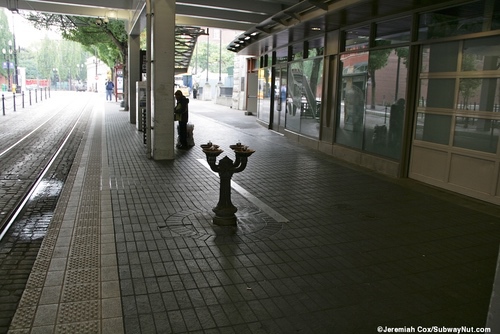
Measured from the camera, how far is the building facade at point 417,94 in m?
7.53

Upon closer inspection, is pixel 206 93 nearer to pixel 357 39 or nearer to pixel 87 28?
pixel 87 28

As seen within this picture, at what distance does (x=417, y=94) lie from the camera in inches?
356

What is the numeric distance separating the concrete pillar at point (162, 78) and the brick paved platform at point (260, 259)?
238 centimetres

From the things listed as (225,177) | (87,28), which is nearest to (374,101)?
(225,177)

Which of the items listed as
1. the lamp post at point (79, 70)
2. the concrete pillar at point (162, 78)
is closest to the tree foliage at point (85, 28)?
the concrete pillar at point (162, 78)

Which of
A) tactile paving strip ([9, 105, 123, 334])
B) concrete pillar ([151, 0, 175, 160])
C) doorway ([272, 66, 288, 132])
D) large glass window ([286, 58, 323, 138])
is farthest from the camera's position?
doorway ([272, 66, 288, 132])

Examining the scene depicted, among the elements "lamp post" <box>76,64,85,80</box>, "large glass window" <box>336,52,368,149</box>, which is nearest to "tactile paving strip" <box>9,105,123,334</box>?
"large glass window" <box>336,52,368,149</box>

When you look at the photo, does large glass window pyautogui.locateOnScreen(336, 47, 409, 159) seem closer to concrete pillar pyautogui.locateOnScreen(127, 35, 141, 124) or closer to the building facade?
the building facade

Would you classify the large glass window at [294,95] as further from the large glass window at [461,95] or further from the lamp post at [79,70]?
the lamp post at [79,70]

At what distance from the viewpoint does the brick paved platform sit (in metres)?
3.61

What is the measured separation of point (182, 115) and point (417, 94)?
6.66 m

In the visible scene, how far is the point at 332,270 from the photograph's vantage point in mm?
4590

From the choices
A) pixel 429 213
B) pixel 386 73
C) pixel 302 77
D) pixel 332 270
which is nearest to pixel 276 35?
pixel 302 77

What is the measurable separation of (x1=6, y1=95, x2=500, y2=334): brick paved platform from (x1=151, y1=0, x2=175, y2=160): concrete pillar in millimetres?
2381
